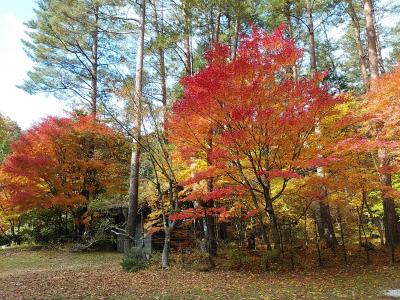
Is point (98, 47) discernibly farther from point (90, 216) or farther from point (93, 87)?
point (90, 216)

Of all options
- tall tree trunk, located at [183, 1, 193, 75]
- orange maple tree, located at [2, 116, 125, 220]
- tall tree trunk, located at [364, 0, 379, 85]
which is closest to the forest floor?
orange maple tree, located at [2, 116, 125, 220]

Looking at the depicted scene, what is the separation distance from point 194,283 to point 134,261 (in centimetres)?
281

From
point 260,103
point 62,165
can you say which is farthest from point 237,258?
point 62,165

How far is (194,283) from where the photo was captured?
8.84 m

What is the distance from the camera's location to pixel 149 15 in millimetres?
15930

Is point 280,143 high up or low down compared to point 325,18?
down

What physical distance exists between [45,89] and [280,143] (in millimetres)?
17181

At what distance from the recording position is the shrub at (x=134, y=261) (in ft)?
35.4

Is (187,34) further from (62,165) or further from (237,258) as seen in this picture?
(62,165)

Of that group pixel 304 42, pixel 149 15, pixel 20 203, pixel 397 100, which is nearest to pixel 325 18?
pixel 304 42

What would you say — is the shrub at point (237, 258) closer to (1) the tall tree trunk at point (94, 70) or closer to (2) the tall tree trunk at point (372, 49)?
(2) the tall tree trunk at point (372, 49)

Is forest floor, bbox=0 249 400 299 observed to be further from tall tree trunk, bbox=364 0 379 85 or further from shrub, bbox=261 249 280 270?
tall tree trunk, bbox=364 0 379 85

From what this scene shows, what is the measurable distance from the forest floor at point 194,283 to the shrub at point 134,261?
0.81ft

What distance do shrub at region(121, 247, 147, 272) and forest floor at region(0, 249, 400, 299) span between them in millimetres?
246
